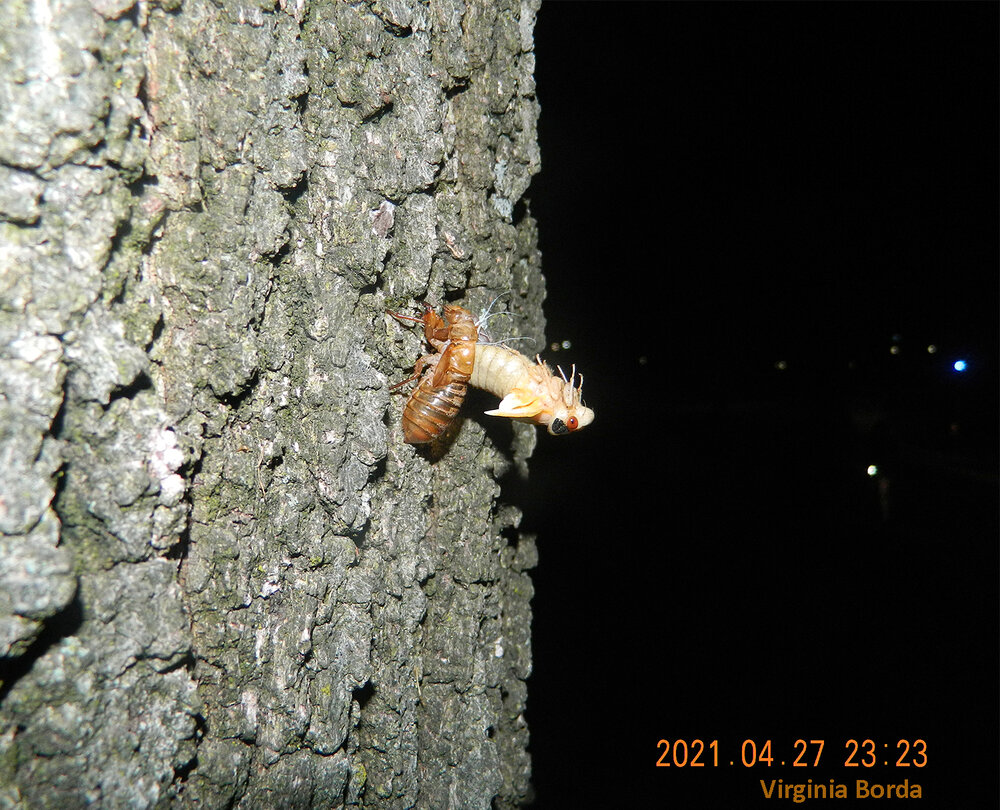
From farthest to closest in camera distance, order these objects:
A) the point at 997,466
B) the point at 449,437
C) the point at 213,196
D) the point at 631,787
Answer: the point at 997,466
the point at 631,787
the point at 449,437
the point at 213,196

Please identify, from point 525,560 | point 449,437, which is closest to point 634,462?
point 525,560

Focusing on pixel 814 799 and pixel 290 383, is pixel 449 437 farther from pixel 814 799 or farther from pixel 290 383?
pixel 814 799

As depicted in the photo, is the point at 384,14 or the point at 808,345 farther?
the point at 808,345

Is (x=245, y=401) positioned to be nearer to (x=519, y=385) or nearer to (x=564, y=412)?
(x=519, y=385)

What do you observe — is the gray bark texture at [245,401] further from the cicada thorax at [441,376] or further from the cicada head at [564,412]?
the cicada head at [564,412]
